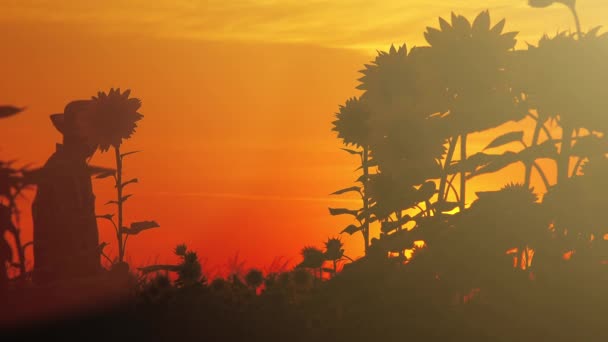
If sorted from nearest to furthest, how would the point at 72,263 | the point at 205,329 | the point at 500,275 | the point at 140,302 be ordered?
1. the point at 500,275
2. the point at 205,329
3. the point at 140,302
4. the point at 72,263

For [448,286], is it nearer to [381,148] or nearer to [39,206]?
[381,148]

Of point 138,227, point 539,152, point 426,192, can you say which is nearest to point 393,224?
point 426,192

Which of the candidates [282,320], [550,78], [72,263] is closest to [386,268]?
[282,320]

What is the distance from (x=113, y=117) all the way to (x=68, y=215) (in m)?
1.42

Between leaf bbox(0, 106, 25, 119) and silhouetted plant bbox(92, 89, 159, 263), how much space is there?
15.1 ft

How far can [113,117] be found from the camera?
42.7ft

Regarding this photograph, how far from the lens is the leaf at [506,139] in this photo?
33.6ft

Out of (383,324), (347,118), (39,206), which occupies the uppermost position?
(347,118)

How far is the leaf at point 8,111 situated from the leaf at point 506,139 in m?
4.86

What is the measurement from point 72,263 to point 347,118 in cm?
397

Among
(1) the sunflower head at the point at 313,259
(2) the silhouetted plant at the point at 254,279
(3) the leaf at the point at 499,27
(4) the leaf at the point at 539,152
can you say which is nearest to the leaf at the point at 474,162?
(4) the leaf at the point at 539,152

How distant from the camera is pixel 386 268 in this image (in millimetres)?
9688

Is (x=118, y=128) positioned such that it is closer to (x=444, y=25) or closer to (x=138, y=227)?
(x=138, y=227)

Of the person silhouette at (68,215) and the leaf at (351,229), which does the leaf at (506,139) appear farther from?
the person silhouette at (68,215)
